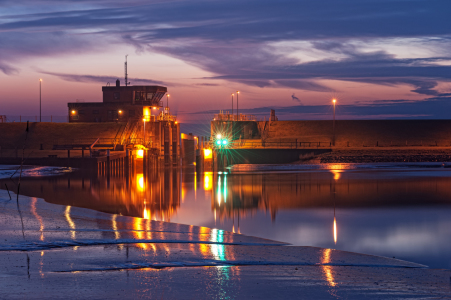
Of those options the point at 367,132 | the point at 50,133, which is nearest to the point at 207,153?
the point at 50,133

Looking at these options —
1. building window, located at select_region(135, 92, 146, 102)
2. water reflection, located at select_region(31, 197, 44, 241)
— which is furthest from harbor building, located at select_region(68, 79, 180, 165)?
water reflection, located at select_region(31, 197, 44, 241)

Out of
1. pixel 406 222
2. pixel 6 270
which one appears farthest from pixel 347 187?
pixel 6 270

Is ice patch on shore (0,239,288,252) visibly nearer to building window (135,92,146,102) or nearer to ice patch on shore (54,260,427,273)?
ice patch on shore (54,260,427,273)

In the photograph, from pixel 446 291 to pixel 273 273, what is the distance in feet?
9.00

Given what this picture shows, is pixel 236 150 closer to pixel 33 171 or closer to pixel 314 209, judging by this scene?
pixel 33 171

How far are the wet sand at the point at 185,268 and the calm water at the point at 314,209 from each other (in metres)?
1.83

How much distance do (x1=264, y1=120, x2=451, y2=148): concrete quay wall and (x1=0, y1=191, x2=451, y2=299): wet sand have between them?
6325 centimetres

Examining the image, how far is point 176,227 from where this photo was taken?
14344 mm

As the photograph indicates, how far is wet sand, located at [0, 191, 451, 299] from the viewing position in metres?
7.38

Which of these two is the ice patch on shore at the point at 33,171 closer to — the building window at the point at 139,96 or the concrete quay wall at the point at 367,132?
the building window at the point at 139,96

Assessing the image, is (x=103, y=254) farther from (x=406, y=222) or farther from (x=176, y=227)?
(x=406, y=222)

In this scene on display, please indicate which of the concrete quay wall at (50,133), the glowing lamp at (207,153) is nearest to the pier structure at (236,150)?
the glowing lamp at (207,153)

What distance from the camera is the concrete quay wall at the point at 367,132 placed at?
7838 cm

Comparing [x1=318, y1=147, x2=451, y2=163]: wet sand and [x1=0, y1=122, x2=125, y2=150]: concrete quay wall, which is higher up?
[x1=0, y1=122, x2=125, y2=150]: concrete quay wall
